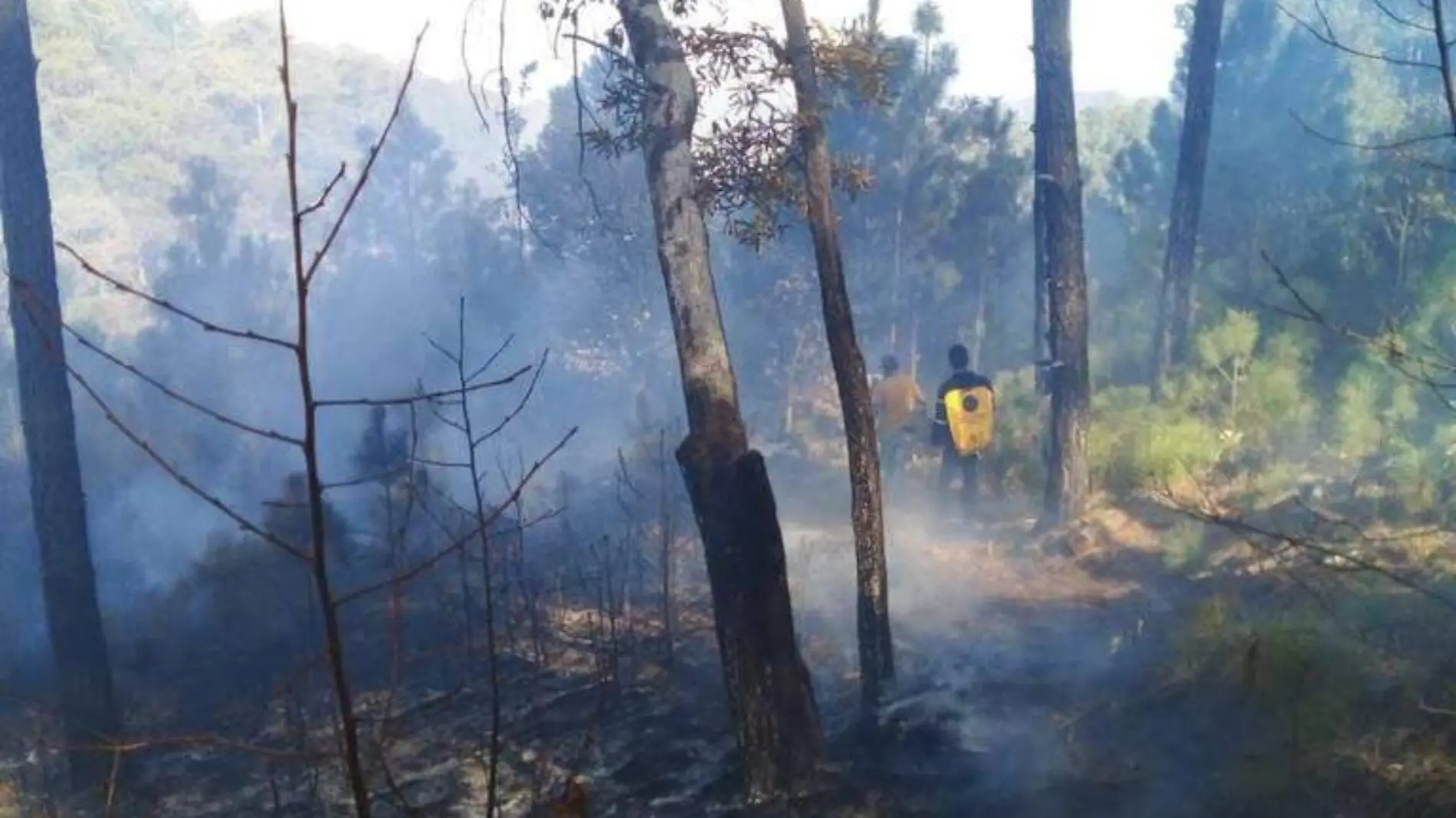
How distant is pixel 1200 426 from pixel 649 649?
23.3 feet

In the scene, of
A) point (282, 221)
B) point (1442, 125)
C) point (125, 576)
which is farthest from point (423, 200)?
point (1442, 125)

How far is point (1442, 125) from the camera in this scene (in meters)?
16.5

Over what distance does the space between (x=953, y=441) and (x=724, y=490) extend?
6.45 metres

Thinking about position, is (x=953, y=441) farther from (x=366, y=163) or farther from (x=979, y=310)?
(x=979, y=310)

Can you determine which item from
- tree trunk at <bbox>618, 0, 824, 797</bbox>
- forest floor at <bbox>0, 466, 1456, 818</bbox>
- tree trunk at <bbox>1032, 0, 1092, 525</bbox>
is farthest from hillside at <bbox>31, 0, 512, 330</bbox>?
tree trunk at <bbox>618, 0, 824, 797</bbox>

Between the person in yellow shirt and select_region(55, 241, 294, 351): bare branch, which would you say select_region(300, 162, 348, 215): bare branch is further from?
the person in yellow shirt

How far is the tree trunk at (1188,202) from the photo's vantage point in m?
16.0

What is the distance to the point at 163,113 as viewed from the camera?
196 feet

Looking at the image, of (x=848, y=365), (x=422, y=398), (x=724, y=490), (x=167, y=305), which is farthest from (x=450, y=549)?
(x=848, y=365)

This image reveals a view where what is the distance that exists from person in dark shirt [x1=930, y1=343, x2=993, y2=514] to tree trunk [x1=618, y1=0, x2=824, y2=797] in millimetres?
5559

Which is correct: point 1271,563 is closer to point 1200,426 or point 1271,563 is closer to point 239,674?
point 1200,426

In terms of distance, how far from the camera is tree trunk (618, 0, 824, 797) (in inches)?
251

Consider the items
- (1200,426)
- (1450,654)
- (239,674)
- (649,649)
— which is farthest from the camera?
(1200,426)

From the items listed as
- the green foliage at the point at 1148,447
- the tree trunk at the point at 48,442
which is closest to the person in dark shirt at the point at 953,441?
the green foliage at the point at 1148,447
